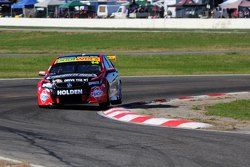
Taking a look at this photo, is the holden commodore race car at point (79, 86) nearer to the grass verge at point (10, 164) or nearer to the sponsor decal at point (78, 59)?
the sponsor decal at point (78, 59)

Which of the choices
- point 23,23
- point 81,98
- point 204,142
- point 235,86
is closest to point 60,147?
point 204,142

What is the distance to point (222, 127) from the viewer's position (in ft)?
44.6

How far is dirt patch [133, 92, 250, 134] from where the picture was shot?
14.0 meters

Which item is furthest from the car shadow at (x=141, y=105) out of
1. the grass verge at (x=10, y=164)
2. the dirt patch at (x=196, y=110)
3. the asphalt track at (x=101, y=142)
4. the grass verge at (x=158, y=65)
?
the grass verge at (x=158, y=65)

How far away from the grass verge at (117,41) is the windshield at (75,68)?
27.9m

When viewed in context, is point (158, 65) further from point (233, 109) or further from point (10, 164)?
point (10, 164)

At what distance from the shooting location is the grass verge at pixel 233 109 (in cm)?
1574

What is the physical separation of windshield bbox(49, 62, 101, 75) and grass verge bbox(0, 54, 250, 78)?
12.9m

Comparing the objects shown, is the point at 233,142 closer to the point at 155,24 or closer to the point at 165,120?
the point at 165,120

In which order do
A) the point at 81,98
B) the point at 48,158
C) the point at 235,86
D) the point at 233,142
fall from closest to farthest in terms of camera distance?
the point at 48,158 < the point at 233,142 < the point at 81,98 < the point at 235,86

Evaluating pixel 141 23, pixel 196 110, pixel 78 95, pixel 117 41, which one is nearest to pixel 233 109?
pixel 196 110

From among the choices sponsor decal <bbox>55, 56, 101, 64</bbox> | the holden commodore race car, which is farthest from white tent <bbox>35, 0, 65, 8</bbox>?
the holden commodore race car

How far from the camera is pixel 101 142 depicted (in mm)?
11719

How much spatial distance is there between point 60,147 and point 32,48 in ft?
134
